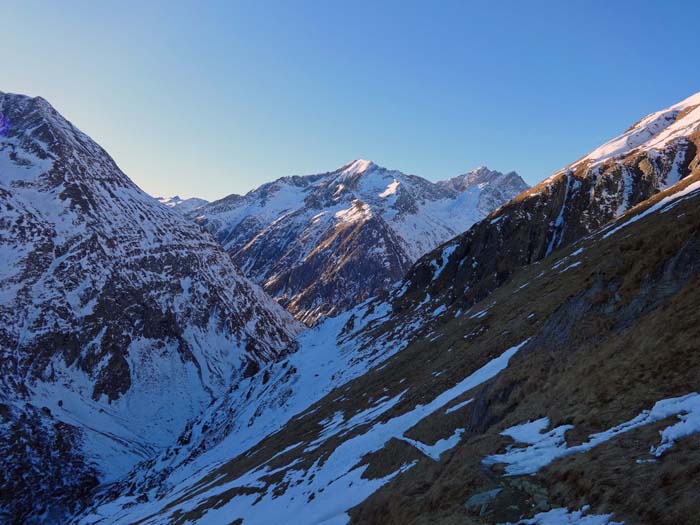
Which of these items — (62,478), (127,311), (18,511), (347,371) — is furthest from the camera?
(127,311)

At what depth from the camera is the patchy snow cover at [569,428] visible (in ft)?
31.3

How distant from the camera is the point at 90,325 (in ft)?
474

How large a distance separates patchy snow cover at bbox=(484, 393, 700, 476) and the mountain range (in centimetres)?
8

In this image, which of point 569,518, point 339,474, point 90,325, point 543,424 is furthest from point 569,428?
point 90,325

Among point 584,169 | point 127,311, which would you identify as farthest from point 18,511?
point 584,169

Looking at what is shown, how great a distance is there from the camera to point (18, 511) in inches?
3784

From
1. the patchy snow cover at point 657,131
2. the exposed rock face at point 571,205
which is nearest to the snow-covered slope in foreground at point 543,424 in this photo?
the exposed rock face at point 571,205

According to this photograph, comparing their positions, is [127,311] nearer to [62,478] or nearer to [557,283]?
[62,478]

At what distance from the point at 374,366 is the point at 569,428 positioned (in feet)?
190

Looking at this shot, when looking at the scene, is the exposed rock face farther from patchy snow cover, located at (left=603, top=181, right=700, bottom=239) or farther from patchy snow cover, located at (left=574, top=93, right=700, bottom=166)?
patchy snow cover, located at (left=603, top=181, right=700, bottom=239)

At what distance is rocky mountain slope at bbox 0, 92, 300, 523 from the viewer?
112 meters

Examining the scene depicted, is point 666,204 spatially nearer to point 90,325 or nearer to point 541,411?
point 541,411

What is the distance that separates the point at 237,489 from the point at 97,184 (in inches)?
6872

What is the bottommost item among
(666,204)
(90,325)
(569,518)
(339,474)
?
(339,474)
